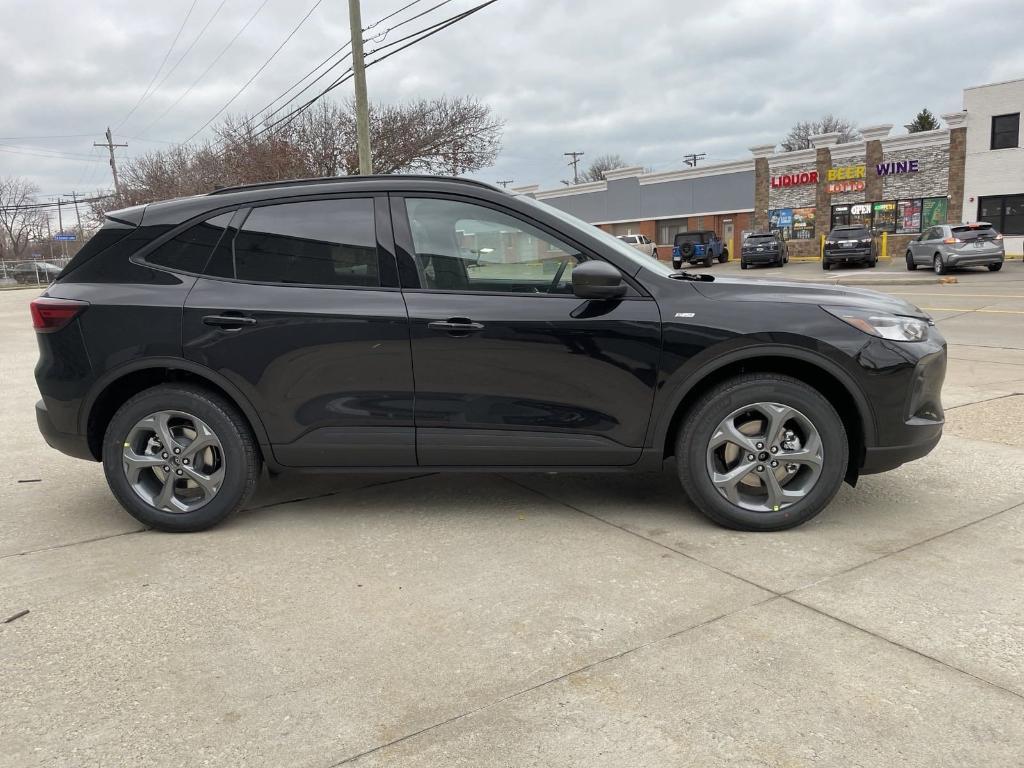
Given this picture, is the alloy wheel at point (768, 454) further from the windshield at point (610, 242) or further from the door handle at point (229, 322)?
the door handle at point (229, 322)

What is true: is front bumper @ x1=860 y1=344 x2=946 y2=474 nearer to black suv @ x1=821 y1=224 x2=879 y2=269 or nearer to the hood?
the hood

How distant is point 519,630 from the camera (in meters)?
2.93

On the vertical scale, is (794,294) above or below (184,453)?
above

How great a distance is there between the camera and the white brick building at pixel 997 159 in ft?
109

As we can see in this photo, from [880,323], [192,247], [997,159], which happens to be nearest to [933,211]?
[997,159]

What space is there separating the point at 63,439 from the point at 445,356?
2079 mm

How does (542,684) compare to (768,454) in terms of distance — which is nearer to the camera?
(542,684)

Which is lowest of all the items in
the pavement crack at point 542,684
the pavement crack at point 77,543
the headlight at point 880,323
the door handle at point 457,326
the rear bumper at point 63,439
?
the pavement crack at point 542,684

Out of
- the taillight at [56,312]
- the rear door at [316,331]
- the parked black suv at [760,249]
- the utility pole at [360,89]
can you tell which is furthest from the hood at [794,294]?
the parked black suv at [760,249]

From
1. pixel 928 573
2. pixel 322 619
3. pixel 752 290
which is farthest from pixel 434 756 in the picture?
pixel 752 290

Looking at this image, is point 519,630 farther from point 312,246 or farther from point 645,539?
point 312,246

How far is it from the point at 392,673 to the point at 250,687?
1.53 ft

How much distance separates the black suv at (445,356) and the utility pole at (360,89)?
1248 centimetres

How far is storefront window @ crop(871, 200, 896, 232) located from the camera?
1497 inches
